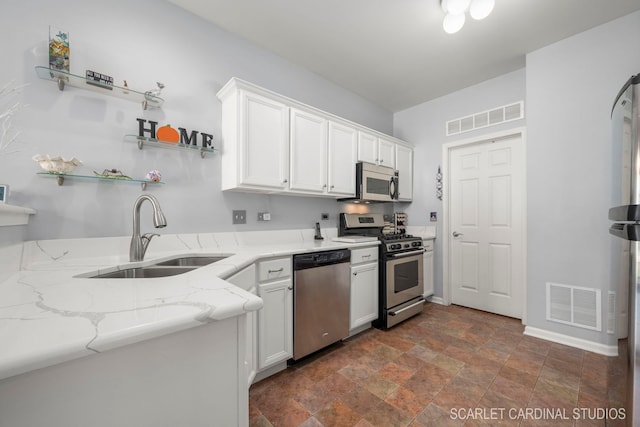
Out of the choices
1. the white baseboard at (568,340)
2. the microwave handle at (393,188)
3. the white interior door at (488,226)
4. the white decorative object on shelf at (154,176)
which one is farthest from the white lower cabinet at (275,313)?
the white interior door at (488,226)

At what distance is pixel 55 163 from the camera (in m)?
1.53

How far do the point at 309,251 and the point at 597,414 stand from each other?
202 centimetres

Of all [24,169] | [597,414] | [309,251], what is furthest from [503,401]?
[24,169]

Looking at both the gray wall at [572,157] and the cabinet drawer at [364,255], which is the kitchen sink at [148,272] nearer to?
the cabinet drawer at [364,255]

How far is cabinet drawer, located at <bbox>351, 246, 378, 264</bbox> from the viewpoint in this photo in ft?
8.20

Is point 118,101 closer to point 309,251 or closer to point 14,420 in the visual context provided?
point 309,251

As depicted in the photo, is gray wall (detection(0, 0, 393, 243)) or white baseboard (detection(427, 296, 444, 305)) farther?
white baseboard (detection(427, 296, 444, 305))

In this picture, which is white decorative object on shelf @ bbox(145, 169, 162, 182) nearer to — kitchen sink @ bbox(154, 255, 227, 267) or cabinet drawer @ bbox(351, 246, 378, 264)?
kitchen sink @ bbox(154, 255, 227, 267)

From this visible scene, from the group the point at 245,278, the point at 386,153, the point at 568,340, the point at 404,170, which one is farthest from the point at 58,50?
the point at 568,340

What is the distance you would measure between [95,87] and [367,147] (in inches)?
99.7

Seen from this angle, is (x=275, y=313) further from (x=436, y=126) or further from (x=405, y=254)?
(x=436, y=126)

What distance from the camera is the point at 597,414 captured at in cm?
154

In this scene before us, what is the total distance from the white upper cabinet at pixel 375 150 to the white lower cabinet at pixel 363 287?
1.15 m

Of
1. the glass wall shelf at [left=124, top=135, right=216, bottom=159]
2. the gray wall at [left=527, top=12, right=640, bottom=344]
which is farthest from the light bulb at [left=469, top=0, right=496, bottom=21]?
the glass wall shelf at [left=124, top=135, right=216, bottom=159]
